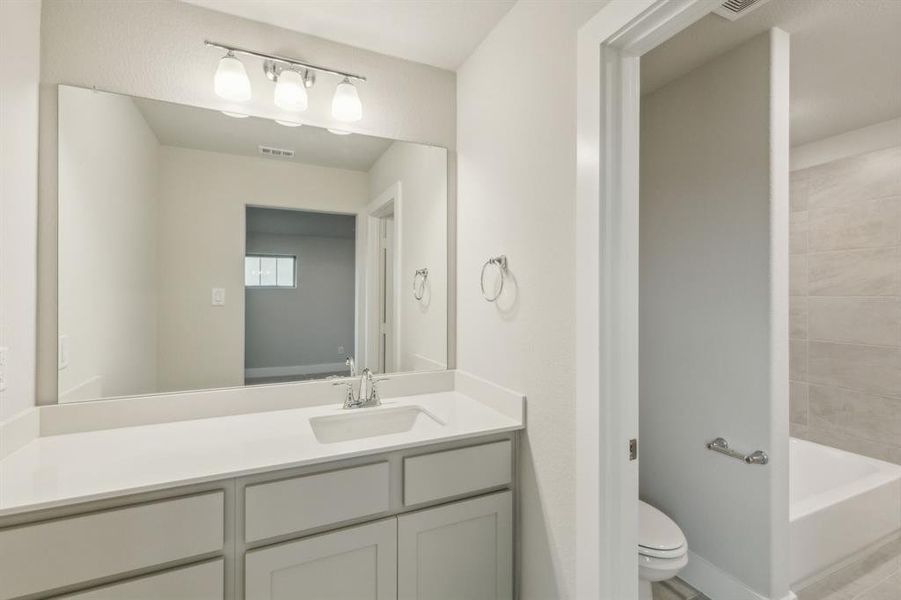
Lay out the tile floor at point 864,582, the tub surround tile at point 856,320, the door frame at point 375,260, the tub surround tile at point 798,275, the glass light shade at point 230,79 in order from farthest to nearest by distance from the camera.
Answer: the tub surround tile at point 798,275 → the tub surround tile at point 856,320 → the door frame at point 375,260 → the tile floor at point 864,582 → the glass light shade at point 230,79

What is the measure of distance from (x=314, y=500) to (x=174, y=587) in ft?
1.25

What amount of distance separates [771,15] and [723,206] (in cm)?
73

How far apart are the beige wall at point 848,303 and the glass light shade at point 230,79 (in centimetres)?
359

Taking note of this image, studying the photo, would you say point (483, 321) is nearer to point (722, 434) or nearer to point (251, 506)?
point (251, 506)

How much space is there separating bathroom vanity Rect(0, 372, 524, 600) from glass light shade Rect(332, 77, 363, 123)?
1263 millimetres

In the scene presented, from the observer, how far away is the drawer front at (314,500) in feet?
3.77

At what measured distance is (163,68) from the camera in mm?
1563

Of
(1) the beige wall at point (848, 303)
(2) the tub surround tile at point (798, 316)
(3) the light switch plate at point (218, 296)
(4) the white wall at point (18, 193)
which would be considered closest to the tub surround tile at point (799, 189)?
(1) the beige wall at point (848, 303)

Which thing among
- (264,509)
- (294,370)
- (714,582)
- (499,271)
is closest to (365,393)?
(294,370)

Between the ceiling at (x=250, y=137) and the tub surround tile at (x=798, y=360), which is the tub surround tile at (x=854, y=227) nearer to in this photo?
the tub surround tile at (x=798, y=360)

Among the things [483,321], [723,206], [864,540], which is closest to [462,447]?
[483,321]

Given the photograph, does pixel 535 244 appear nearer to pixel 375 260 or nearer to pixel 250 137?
pixel 375 260

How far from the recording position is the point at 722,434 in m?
1.85

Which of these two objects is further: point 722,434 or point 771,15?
point 722,434
